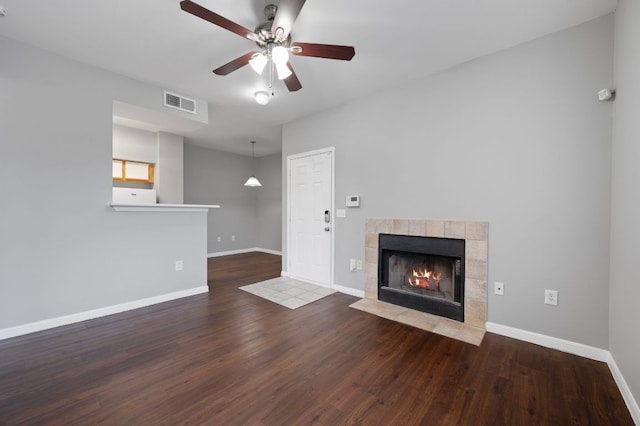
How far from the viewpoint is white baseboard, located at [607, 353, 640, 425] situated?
149 centimetres

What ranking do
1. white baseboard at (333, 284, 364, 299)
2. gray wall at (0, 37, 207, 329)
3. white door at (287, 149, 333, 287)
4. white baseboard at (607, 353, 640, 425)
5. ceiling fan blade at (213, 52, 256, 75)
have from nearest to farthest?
1. white baseboard at (607, 353, 640, 425)
2. ceiling fan blade at (213, 52, 256, 75)
3. gray wall at (0, 37, 207, 329)
4. white baseboard at (333, 284, 364, 299)
5. white door at (287, 149, 333, 287)

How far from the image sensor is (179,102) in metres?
3.50

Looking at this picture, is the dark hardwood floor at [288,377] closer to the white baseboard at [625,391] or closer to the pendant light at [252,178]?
the white baseboard at [625,391]

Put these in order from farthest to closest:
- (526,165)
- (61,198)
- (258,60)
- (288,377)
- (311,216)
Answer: (311,216) < (61,198) < (526,165) < (258,60) < (288,377)

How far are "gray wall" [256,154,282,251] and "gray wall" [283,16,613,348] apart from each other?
4393mm

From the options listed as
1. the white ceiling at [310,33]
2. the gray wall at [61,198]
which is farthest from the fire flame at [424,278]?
the gray wall at [61,198]

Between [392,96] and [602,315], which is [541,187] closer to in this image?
[602,315]

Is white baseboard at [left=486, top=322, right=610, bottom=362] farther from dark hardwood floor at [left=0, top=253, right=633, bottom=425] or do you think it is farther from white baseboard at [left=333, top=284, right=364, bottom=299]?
white baseboard at [left=333, top=284, right=364, bottom=299]

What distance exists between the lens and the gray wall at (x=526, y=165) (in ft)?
7.02

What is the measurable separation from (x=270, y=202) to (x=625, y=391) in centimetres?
691

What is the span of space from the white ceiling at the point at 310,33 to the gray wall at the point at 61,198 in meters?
0.28

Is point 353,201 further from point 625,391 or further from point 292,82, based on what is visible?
point 625,391

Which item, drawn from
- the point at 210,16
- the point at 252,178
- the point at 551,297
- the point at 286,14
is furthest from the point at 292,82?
the point at 252,178

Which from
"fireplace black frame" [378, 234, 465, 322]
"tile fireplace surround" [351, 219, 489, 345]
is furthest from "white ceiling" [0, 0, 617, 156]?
"fireplace black frame" [378, 234, 465, 322]
